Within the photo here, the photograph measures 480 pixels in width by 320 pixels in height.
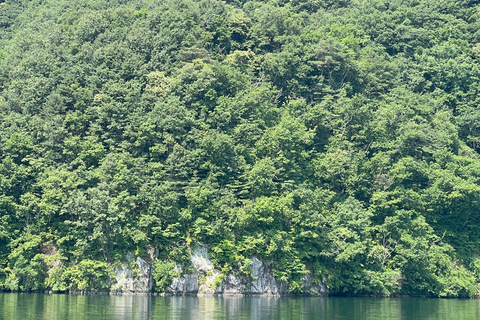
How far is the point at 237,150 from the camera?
73.8 m

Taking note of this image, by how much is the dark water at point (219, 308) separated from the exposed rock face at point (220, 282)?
8.84ft

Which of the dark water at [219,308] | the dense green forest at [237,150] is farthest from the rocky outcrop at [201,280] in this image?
the dark water at [219,308]

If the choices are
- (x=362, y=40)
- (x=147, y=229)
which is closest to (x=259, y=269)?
(x=147, y=229)

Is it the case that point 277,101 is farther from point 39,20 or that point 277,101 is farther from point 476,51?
point 39,20

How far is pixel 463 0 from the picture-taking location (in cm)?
10406

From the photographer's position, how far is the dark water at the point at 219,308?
45.9 m

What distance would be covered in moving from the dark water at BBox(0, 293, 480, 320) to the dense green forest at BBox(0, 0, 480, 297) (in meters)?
5.39

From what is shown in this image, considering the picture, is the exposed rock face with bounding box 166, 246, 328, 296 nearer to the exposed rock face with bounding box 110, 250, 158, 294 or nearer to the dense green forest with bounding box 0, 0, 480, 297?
the dense green forest with bounding box 0, 0, 480, 297

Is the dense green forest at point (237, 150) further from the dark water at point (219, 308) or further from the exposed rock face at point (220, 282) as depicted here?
the dark water at point (219, 308)

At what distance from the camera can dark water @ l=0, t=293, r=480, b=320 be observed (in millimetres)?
45875

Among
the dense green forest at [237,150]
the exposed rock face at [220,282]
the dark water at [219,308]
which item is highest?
the dense green forest at [237,150]

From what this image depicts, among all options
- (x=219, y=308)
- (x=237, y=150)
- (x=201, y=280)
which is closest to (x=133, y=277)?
(x=201, y=280)

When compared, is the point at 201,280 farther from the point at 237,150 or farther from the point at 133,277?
the point at 237,150

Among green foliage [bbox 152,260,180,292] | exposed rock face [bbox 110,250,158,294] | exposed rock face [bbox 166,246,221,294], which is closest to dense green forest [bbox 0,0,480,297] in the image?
green foliage [bbox 152,260,180,292]
